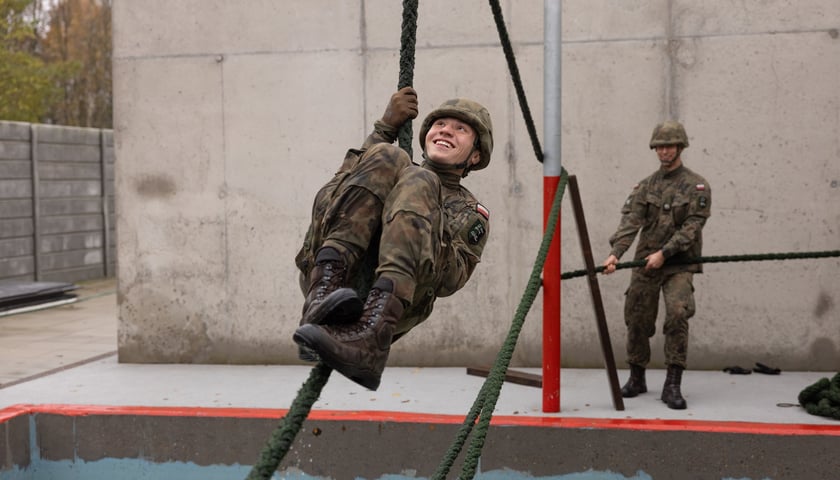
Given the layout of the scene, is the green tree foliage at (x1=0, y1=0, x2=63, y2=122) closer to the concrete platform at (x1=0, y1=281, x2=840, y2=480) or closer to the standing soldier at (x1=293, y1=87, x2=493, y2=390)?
the concrete platform at (x1=0, y1=281, x2=840, y2=480)

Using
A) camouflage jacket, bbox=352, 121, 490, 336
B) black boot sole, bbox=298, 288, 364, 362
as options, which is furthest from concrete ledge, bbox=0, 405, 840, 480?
black boot sole, bbox=298, 288, 364, 362

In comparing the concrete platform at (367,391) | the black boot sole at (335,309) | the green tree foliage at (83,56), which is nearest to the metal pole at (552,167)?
the concrete platform at (367,391)

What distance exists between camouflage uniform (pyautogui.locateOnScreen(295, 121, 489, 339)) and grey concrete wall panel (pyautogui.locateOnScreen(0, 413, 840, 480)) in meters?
2.25

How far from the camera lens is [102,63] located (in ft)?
85.5

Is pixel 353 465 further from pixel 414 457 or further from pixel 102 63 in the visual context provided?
pixel 102 63

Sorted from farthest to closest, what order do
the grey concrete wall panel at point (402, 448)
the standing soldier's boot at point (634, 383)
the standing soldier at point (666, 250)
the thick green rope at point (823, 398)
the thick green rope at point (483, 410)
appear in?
the standing soldier's boot at point (634, 383)
the standing soldier at point (666, 250)
the thick green rope at point (823, 398)
the grey concrete wall panel at point (402, 448)
the thick green rope at point (483, 410)

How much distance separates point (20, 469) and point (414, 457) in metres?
2.12

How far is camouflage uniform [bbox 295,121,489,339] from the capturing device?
269cm

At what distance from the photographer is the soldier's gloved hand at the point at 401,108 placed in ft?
9.66

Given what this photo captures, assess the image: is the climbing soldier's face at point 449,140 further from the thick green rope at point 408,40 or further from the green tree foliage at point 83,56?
the green tree foliage at point 83,56

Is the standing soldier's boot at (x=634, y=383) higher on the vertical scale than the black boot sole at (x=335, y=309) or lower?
lower

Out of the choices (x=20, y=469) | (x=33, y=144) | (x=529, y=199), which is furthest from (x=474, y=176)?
(x=33, y=144)

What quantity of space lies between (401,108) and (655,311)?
335 cm

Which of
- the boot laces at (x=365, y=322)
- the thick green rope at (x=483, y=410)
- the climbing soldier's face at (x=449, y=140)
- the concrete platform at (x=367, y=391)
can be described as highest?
the climbing soldier's face at (x=449, y=140)
